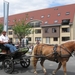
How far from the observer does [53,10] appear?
5644 centimetres

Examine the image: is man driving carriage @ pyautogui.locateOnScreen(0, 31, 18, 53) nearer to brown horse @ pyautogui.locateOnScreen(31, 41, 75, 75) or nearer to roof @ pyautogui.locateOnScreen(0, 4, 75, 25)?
brown horse @ pyautogui.locateOnScreen(31, 41, 75, 75)

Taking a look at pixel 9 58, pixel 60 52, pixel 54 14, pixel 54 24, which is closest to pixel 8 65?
pixel 9 58

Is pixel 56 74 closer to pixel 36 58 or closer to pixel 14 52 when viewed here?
pixel 36 58

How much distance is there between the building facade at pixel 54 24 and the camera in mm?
50094

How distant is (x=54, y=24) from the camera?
2026 inches

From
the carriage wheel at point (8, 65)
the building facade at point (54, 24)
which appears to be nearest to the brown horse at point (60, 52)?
the carriage wheel at point (8, 65)

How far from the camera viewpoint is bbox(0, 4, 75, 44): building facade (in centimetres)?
5009

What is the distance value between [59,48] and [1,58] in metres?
3.54

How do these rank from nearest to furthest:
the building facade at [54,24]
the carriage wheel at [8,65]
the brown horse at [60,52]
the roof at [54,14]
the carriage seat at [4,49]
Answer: the brown horse at [60,52], the carriage wheel at [8,65], the carriage seat at [4,49], the building facade at [54,24], the roof at [54,14]

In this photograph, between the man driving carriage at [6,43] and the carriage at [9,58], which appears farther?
the man driving carriage at [6,43]

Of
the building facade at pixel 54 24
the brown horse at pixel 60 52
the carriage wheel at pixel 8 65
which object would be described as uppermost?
the building facade at pixel 54 24

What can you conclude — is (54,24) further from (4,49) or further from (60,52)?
(60,52)

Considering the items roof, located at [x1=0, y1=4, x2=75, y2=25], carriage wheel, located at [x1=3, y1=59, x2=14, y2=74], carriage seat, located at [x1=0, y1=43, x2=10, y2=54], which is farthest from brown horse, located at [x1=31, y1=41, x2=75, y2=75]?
roof, located at [x1=0, y1=4, x2=75, y2=25]

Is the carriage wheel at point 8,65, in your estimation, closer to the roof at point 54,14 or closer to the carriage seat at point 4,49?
the carriage seat at point 4,49
